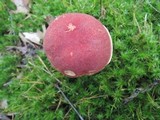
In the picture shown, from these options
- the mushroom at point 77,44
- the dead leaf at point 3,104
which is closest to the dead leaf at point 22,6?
the dead leaf at point 3,104

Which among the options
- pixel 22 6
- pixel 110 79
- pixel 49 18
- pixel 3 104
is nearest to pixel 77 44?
pixel 110 79

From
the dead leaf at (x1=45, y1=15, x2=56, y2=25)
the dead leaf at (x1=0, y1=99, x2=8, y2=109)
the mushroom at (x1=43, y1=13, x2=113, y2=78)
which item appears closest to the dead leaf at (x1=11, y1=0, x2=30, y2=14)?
the dead leaf at (x1=45, y1=15, x2=56, y2=25)

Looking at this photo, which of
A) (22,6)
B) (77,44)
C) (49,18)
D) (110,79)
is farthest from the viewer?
(22,6)

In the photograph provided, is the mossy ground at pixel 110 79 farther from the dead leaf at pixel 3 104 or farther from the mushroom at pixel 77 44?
the mushroom at pixel 77 44

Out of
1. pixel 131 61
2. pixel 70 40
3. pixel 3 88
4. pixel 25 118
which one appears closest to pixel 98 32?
pixel 70 40

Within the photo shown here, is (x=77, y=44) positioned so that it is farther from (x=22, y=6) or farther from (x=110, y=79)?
(x=22, y=6)

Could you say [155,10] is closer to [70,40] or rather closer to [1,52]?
[70,40]
